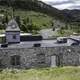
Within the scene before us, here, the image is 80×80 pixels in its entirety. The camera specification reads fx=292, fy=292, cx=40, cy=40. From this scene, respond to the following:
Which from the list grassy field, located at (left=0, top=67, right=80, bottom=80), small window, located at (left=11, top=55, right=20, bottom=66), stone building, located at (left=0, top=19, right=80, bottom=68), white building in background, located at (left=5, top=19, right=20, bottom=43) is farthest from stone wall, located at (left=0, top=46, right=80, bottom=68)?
white building in background, located at (left=5, top=19, right=20, bottom=43)

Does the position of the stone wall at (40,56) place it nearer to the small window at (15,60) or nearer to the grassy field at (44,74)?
the small window at (15,60)

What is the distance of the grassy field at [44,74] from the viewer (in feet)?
111

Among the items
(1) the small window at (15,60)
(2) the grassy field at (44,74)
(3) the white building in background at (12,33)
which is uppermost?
(3) the white building in background at (12,33)

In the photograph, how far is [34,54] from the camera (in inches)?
1565

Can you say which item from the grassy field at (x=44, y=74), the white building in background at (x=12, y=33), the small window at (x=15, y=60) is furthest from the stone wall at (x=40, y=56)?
the white building in background at (x=12, y=33)

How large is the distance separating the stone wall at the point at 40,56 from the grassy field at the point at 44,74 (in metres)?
1.68

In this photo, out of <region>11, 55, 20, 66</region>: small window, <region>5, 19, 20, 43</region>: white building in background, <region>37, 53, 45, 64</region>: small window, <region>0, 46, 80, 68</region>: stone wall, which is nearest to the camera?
<region>0, 46, 80, 68</region>: stone wall

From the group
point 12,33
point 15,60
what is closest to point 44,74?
point 15,60

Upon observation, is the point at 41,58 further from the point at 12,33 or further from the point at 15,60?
the point at 12,33

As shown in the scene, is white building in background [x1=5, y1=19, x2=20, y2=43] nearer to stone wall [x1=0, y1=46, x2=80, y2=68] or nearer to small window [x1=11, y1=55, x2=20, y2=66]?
stone wall [x1=0, y1=46, x2=80, y2=68]

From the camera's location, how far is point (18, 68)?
39.5 metres

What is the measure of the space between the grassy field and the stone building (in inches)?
67.6

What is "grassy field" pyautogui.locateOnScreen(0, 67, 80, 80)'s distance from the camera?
3397 cm

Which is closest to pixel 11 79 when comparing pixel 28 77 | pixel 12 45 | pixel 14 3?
pixel 28 77
